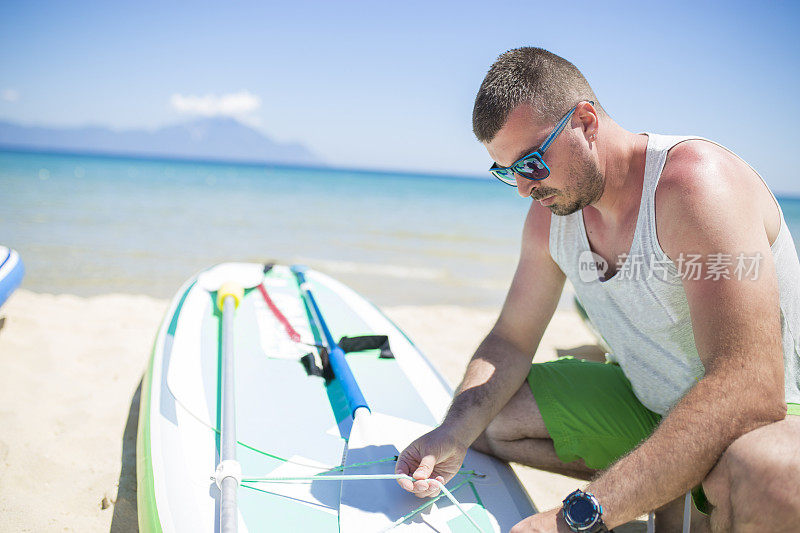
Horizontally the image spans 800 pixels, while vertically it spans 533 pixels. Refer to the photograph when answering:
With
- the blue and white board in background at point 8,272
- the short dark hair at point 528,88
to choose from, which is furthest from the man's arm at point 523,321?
the blue and white board in background at point 8,272

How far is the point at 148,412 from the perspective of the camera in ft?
7.14

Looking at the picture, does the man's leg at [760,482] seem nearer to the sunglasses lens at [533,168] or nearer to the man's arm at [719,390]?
the man's arm at [719,390]

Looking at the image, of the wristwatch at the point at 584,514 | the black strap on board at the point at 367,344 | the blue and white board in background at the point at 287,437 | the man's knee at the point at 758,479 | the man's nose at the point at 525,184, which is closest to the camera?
the man's knee at the point at 758,479

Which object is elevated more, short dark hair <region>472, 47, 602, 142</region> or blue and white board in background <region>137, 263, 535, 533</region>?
short dark hair <region>472, 47, 602, 142</region>

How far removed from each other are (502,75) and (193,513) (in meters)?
1.67

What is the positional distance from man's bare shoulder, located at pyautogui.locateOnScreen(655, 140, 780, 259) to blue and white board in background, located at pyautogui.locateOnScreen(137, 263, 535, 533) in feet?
3.37

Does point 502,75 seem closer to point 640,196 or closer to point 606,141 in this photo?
point 606,141

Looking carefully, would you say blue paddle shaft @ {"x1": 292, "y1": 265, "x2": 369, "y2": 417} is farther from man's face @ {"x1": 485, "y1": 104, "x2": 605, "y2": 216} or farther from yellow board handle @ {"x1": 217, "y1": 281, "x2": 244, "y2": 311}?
man's face @ {"x1": 485, "y1": 104, "x2": 605, "y2": 216}

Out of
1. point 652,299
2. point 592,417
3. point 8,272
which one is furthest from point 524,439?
point 8,272

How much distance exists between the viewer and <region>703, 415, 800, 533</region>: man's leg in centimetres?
117

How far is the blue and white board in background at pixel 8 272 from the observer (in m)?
3.40

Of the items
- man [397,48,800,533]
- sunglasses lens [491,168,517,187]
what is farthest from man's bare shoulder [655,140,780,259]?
sunglasses lens [491,168,517,187]

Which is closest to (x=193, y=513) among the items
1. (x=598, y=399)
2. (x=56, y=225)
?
(x=598, y=399)

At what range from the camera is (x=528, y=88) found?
1754mm
